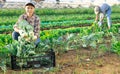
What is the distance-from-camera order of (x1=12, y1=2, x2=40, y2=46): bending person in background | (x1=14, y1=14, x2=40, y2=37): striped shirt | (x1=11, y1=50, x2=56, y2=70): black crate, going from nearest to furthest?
(x1=11, y1=50, x2=56, y2=70): black crate → (x1=12, y1=2, x2=40, y2=46): bending person in background → (x1=14, y1=14, x2=40, y2=37): striped shirt

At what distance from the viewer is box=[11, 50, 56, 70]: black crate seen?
5.12m

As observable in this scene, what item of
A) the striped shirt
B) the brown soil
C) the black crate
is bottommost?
the brown soil

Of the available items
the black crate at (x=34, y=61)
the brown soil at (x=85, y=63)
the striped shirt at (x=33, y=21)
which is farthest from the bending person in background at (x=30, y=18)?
the brown soil at (x=85, y=63)

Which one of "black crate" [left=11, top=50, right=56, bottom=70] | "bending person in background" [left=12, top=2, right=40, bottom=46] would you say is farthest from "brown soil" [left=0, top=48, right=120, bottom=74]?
"bending person in background" [left=12, top=2, right=40, bottom=46]

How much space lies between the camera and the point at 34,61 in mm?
5223

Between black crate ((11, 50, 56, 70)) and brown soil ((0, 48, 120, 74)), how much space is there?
0.37 feet

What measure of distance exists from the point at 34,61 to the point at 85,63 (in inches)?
41.3

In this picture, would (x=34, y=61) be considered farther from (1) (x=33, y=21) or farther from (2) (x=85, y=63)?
(2) (x=85, y=63)

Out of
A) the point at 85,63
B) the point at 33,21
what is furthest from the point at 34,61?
the point at 85,63

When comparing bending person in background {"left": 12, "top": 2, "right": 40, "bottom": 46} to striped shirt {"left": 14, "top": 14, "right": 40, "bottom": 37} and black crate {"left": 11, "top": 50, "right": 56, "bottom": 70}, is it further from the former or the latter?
black crate {"left": 11, "top": 50, "right": 56, "bottom": 70}

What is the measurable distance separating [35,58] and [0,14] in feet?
48.3

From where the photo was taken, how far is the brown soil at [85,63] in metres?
5.14

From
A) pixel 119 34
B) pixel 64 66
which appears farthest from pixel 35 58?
pixel 119 34

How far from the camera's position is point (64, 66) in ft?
18.0
